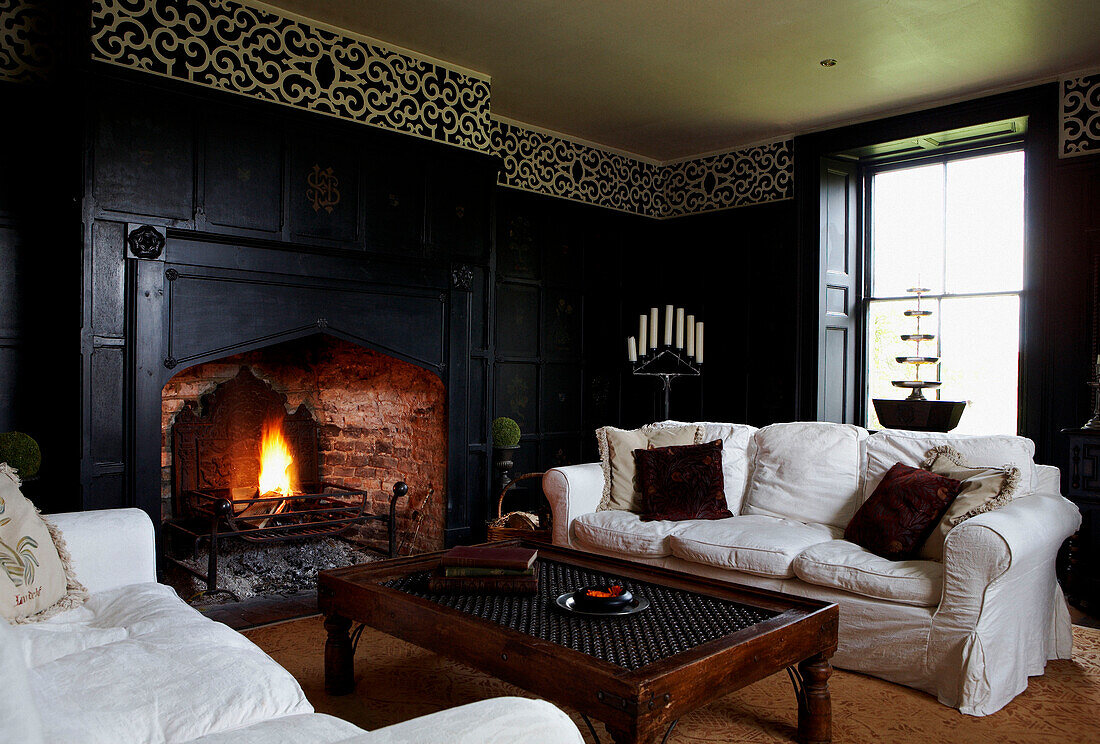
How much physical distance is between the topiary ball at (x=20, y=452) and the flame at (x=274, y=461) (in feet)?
4.89

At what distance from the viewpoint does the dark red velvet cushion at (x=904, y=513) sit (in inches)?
115

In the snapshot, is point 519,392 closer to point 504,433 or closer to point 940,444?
point 504,433

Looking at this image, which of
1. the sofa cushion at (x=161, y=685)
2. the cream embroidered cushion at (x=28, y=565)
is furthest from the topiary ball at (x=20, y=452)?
the sofa cushion at (x=161, y=685)

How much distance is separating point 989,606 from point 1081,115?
11.0 feet

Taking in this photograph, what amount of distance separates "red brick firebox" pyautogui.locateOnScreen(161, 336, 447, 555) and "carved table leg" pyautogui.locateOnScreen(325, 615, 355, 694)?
6.15 ft

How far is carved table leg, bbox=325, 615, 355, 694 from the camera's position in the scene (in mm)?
2646

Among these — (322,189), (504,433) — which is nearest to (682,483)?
(504,433)

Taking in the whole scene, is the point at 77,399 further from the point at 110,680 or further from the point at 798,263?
the point at 798,263

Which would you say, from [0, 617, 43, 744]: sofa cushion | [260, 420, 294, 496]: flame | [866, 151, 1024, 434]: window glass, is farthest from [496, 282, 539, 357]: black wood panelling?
[0, 617, 43, 744]: sofa cushion

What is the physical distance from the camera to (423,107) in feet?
14.6

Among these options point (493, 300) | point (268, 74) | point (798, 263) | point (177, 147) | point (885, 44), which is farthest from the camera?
point (798, 263)

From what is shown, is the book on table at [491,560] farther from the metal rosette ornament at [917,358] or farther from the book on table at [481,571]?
the metal rosette ornament at [917,358]

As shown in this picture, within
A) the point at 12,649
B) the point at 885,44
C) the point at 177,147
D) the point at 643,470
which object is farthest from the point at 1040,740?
the point at 177,147

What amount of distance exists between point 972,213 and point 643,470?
312cm
